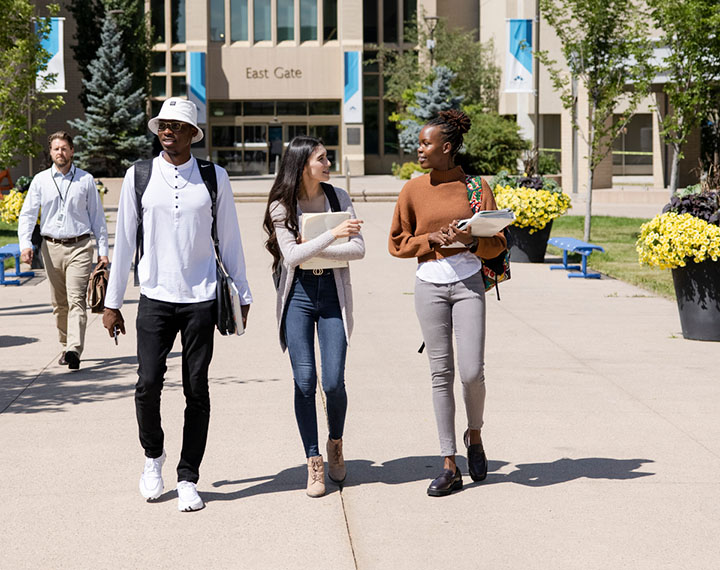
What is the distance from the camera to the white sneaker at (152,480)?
5.66m

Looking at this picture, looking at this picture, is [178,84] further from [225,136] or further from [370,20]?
[370,20]

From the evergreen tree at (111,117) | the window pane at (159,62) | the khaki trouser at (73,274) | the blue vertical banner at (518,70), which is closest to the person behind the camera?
the khaki trouser at (73,274)

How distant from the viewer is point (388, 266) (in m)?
17.9

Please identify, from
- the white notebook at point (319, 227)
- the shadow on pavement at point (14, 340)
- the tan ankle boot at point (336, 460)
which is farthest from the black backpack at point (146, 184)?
the shadow on pavement at point (14, 340)

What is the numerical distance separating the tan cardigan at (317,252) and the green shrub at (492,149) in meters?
39.2

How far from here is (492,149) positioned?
1768 inches

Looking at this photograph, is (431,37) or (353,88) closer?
(431,37)

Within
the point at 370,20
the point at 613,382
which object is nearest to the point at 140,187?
the point at 613,382

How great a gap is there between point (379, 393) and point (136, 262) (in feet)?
10.1

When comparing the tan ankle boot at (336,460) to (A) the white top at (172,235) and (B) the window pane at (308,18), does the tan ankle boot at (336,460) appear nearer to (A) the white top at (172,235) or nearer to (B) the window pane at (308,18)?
(A) the white top at (172,235)

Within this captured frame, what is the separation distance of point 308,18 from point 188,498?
193 feet

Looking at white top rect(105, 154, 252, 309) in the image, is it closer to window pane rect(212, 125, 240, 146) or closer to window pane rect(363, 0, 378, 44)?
window pane rect(212, 125, 240, 146)

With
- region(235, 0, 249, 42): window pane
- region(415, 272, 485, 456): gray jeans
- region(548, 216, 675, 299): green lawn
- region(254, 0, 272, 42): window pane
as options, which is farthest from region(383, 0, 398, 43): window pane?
region(415, 272, 485, 456): gray jeans

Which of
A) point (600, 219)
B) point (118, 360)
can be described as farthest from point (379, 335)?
point (600, 219)
